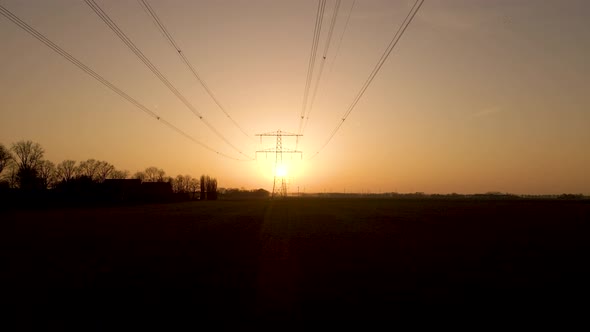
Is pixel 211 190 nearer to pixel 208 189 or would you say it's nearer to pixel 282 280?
pixel 208 189

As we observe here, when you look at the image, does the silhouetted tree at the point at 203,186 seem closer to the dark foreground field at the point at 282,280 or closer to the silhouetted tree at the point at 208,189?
the silhouetted tree at the point at 208,189

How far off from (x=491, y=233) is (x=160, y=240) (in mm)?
20961

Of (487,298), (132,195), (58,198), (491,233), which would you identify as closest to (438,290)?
(487,298)

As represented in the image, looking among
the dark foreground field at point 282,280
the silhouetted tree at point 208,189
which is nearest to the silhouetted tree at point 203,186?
the silhouetted tree at point 208,189

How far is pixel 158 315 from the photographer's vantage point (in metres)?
8.94

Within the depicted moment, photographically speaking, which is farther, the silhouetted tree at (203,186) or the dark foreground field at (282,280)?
the silhouetted tree at (203,186)

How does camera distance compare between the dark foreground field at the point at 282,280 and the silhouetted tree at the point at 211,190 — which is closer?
the dark foreground field at the point at 282,280

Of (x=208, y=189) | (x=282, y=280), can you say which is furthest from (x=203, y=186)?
(x=282, y=280)

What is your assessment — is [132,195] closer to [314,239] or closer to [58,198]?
[58,198]

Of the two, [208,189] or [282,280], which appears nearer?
[282,280]

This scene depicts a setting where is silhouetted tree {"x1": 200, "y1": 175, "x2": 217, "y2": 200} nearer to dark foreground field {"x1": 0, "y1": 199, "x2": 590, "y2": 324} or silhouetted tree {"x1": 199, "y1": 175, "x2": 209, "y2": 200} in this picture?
silhouetted tree {"x1": 199, "y1": 175, "x2": 209, "y2": 200}

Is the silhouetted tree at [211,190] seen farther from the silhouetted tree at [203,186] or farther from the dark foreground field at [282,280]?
the dark foreground field at [282,280]

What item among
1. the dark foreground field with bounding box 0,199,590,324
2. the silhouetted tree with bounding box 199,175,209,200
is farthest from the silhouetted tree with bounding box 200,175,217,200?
the dark foreground field with bounding box 0,199,590,324

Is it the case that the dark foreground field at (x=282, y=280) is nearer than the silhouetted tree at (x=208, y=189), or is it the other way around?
the dark foreground field at (x=282, y=280)
